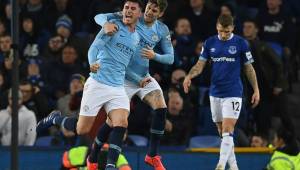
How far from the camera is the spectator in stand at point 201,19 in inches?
675

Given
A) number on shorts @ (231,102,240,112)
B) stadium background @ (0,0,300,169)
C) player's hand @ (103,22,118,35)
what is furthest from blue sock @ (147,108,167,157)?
player's hand @ (103,22,118,35)

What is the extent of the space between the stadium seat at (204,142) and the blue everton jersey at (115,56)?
12.5 feet

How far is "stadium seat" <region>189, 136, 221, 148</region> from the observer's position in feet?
49.7

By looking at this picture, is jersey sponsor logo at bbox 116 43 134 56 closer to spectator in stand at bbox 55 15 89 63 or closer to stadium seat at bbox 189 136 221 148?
stadium seat at bbox 189 136 221 148

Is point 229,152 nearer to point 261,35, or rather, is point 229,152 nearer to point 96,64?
point 96,64

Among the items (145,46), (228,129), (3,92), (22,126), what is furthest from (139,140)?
(145,46)

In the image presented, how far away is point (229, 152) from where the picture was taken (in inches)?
498

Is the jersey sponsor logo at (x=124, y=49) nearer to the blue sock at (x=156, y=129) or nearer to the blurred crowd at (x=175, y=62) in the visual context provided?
the blue sock at (x=156, y=129)

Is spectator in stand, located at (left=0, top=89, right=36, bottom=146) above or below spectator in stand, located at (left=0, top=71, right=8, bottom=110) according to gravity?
below

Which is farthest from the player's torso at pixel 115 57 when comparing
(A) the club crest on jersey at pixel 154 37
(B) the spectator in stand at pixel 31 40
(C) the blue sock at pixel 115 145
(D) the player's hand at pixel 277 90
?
(B) the spectator in stand at pixel 31 40

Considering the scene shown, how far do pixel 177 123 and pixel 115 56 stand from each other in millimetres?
4005

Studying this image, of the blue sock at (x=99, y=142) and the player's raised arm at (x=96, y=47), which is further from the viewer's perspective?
the blue sock at (x=99, y=142)

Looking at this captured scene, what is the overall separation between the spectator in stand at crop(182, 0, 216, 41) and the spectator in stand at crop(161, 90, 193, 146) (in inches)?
81.8

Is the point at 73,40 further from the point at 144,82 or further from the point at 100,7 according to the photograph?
the point at 144,82
